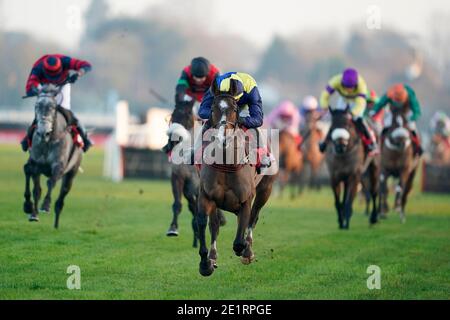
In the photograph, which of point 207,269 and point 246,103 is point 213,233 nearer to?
point 207,269

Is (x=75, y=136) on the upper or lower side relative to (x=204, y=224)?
upper

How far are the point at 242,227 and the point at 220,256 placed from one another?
7.12ft

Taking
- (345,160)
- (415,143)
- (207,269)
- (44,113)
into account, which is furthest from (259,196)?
(415,143)

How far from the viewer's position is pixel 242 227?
1073 cm

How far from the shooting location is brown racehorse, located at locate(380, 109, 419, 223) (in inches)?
760

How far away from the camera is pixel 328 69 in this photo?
74.9 metres

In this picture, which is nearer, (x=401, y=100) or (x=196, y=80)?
(x=196, y=80)

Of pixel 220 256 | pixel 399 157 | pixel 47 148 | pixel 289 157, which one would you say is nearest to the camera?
pixel 220 256

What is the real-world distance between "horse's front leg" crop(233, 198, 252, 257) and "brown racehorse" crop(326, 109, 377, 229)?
20.3 feet

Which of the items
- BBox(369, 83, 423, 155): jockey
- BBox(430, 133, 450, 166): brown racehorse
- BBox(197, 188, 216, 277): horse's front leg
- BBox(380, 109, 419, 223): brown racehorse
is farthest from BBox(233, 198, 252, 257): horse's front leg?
BBox(430, 133, 450, 166): brown racehorse

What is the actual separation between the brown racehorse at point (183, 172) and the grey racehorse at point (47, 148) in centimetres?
179

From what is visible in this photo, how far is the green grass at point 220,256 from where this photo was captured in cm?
1023

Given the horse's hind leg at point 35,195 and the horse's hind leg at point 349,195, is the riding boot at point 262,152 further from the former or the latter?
the horse's hind leg at point 349,195

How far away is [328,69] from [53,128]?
2405 inches
